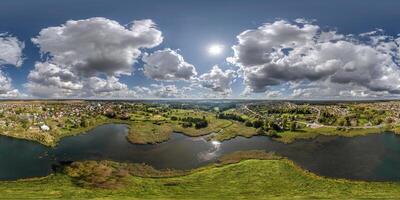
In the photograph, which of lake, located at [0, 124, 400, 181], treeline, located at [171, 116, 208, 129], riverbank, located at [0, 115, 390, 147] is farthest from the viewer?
treeline, located at [171, 116, 208, 129]

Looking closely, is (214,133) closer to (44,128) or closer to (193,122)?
(193,122)

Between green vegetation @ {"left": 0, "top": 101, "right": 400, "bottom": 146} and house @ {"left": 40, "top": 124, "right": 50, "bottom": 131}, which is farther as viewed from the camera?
house @ {"left": 40, "top": 124, "right": 50, "bottom": 131}

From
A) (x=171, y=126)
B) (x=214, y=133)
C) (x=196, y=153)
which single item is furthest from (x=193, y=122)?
(x=196, y=153)

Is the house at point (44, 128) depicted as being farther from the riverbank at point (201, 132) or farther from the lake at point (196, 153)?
the lake at point (196, 153)

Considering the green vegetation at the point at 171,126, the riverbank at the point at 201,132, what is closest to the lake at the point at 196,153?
the riverbank at the point at 201,132

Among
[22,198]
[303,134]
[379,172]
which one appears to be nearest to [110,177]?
[22,198]

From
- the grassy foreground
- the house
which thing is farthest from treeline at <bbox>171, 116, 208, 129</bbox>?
the grassy foreground

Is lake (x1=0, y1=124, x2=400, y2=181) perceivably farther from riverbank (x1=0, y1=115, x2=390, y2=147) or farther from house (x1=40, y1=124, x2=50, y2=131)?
house (x1=40, y1=124, x2=50, y2=131)
